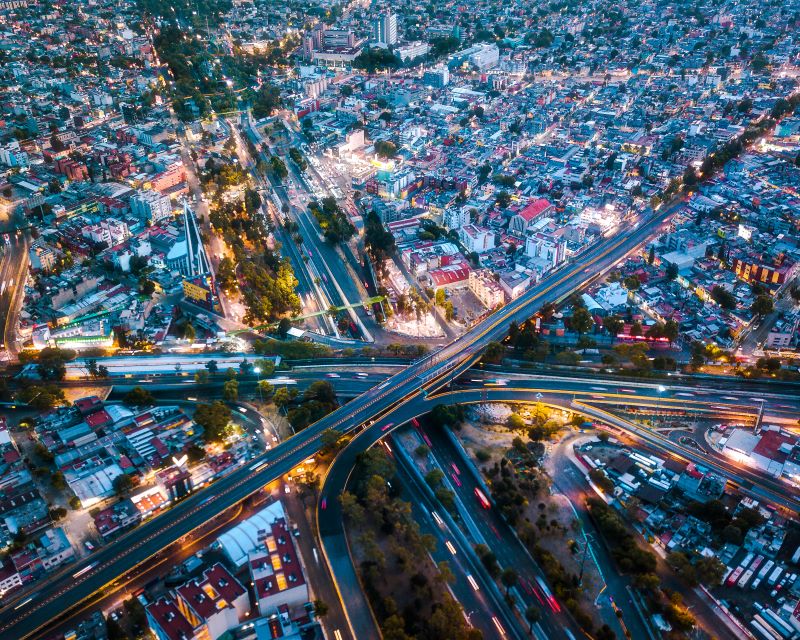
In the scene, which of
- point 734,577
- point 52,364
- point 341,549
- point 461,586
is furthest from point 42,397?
point 734,577

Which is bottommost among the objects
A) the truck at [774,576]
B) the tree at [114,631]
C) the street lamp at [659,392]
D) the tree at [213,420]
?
the truck at [774,576]

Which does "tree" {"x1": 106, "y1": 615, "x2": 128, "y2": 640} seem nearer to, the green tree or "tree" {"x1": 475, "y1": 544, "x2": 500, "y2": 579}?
"tree" {"x1": 475, "y1": 544, "x2": 500, "y2": 579}

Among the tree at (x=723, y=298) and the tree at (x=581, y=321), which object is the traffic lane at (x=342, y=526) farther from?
the tree at (x=723, y=298)

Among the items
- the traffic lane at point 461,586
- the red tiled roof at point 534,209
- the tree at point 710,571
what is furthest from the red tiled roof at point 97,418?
the red tiled roof at point 534,209

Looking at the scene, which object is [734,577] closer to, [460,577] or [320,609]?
[460,577]

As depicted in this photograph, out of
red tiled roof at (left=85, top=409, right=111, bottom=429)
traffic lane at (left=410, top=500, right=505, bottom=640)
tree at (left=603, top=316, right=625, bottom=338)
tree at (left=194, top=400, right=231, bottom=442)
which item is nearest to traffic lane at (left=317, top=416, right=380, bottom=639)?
traffic lane at (left=410, top=500, right=505, bottom=640)

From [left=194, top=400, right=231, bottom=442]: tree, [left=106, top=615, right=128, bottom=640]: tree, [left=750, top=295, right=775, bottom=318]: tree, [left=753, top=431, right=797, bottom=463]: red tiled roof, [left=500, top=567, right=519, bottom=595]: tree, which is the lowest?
[left=500, top=567, right=519, bottom=595]: tree
